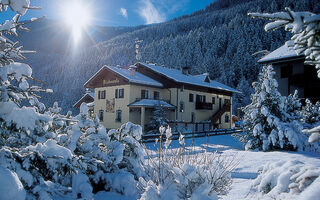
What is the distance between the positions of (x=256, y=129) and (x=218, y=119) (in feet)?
73.2

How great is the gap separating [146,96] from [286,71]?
51.8 feet

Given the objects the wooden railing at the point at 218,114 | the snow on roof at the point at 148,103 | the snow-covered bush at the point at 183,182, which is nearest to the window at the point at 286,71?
the wooden railing at the point at 218,114

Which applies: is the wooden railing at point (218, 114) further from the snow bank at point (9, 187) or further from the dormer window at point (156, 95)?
the snow bank at point (9, 187)

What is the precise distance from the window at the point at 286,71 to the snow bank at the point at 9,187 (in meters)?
26.3

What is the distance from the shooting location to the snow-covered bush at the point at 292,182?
2.59 m

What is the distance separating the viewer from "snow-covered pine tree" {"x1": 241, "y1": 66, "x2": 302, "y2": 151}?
13980 millimetres

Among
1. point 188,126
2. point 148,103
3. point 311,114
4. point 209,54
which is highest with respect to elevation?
point 209,54

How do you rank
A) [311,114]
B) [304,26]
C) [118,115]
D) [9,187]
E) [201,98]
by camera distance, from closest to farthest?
[304,26] < [9,187] < [311,114] < [118,115] < [201,98]

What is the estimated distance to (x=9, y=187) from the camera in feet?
9.32

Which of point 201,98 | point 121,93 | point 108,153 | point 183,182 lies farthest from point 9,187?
point 201,98

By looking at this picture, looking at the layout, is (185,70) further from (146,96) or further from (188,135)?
(188,135)

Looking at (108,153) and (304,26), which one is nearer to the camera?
(304,26)

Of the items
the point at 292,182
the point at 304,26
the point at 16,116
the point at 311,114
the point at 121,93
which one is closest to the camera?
the point at 304,26

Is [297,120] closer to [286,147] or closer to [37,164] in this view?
[286,147]
